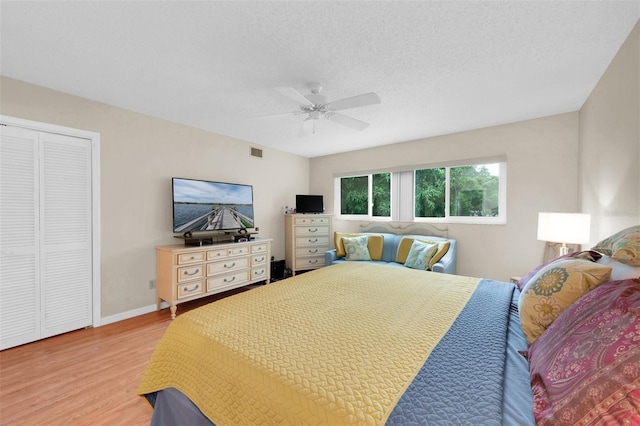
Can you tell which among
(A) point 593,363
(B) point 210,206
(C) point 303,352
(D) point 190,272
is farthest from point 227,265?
(A) point 593,363

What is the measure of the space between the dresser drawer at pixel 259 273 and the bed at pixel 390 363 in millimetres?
2389

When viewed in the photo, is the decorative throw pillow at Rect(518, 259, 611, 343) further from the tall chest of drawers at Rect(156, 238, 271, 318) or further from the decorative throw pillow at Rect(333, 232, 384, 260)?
the tall chest of drawers at Rect(156, 238, 271, 318)

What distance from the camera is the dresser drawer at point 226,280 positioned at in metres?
3.43

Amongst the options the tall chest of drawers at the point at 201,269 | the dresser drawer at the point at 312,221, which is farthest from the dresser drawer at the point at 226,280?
the dresser drawer at the point at 312,221

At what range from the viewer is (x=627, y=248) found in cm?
120

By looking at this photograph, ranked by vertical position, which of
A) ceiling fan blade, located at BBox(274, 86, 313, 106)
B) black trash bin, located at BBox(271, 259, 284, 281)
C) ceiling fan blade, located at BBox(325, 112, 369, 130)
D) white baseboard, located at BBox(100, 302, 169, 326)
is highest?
ceiling fan blade, located at BBox(274, 86, 313, 106)

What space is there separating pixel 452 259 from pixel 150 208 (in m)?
4.10

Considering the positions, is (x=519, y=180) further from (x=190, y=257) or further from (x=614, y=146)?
(x=190, y=257)

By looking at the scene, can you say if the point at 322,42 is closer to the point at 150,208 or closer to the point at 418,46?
the point at 418,46

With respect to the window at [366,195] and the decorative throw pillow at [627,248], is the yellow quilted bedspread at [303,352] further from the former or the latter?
the window at [366,195]

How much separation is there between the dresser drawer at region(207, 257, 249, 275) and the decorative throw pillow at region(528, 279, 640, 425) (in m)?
3.29

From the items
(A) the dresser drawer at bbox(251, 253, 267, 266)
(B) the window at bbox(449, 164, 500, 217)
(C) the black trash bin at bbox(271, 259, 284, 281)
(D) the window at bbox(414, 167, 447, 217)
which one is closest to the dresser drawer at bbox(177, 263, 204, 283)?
(A) the dresser drawer at bbox(251, 253, 267, 266)

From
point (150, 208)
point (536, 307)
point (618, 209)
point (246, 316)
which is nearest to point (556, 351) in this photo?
point (536, 307)

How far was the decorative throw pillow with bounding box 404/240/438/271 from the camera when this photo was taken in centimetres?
353
